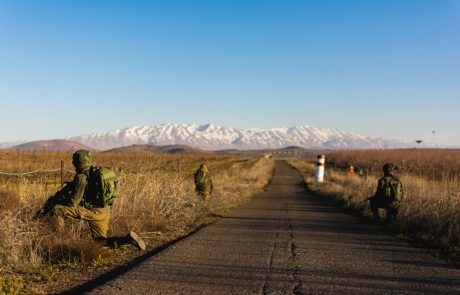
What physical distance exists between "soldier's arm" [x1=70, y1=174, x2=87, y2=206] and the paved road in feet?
5.37

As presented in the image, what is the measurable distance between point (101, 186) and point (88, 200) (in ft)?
1.62

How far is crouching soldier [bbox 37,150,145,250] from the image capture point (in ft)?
25.5

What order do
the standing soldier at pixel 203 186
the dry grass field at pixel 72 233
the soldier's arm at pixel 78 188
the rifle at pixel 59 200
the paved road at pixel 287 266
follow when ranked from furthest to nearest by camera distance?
the standing soldier at pixel 203 186, the rifle at pixel 59 200, the soldier's arm at pixel 78 188, the dry grass field at pixel 72 233, the paved road at pixel 287 266

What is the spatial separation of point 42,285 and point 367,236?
22.9 ft

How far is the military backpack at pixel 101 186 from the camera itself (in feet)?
25.6

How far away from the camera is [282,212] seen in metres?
14.9

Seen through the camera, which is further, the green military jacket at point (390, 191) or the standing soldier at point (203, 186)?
the standing soldier at point (203, 186)

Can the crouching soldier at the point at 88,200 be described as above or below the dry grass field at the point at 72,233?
above

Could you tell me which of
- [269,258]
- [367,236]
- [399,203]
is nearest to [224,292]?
[269,258]

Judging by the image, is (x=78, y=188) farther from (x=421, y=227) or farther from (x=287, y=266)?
(x=421, y=227)

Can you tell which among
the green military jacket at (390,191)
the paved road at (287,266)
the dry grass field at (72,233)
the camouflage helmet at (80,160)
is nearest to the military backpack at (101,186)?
the camouflage helmet at (80,160)

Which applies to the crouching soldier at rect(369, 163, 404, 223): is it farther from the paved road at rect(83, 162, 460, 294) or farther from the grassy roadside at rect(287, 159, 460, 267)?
the paved road at rect(83, 162, 460, 294)

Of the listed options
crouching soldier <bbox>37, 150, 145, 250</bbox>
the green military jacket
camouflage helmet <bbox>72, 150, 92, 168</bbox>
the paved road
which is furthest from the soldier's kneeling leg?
the green military jacket

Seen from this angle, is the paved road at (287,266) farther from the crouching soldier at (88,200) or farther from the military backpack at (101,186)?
the military backpack at (101,186)
